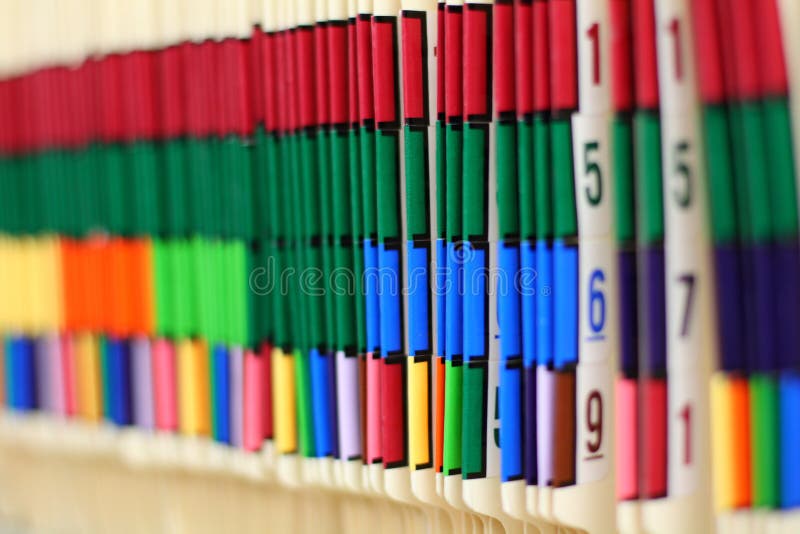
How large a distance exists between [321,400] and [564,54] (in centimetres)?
49

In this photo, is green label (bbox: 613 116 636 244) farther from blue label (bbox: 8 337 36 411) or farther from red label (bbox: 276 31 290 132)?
blue label (bbox: 8 337 36 411)

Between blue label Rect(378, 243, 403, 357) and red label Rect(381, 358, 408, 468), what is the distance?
2 cm

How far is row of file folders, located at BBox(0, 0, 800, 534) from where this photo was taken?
758 mm

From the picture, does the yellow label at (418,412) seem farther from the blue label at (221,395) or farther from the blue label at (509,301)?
the blue label at (221,395)

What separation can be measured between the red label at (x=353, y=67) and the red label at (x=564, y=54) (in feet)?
0.80

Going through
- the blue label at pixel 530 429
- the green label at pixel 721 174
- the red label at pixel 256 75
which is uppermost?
the red label at pixel 256 75

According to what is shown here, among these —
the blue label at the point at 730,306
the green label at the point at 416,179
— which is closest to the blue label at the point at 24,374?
the green label at the point at 416,179

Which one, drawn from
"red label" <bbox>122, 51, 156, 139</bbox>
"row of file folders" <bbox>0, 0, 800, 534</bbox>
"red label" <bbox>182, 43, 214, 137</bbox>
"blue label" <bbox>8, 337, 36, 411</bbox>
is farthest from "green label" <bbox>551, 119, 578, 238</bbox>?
"blue label" <bbox>8, 337, 36, 411</bbox>

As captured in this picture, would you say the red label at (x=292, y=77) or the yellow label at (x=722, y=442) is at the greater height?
the red label at (x=292, y=77)

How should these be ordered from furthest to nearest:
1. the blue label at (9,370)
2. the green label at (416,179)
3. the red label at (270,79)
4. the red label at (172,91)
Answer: the blue label at (9,370), the red label at (172,91), the red label at (270,79), the green label at (416,179)

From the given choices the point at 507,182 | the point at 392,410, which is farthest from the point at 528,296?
the point at 392,410

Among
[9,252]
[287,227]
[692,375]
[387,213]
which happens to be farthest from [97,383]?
[692,375]

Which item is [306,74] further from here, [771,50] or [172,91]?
[771,50]

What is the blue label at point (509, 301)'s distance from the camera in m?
0.88
